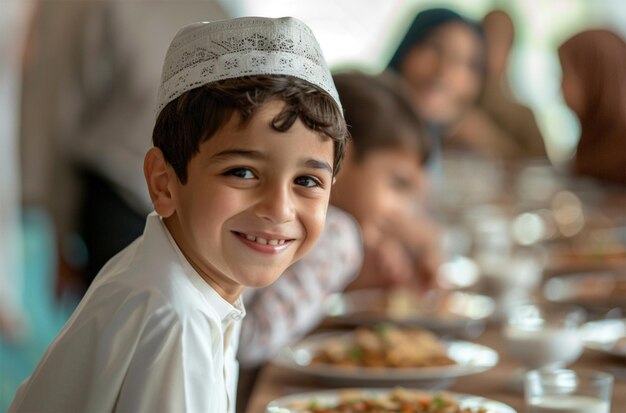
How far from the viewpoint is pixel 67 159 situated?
2434mm

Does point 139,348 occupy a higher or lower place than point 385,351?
lower

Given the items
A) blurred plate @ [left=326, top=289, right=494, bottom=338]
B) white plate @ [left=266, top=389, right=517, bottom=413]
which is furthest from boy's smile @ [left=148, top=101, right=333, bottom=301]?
blurred plate @ [left=326, top=289, right=494, bottom=338]

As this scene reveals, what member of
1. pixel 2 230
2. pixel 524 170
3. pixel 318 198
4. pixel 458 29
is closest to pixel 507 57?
pixel 524 170

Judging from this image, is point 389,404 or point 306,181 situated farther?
point 389,404

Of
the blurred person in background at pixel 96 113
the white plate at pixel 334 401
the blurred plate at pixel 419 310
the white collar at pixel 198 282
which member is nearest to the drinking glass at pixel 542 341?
the white plate at pixel 334 401

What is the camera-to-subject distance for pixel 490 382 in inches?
50.6

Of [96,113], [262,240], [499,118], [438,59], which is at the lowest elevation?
[262,240]

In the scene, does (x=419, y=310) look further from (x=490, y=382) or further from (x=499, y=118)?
(x=499, y=118)

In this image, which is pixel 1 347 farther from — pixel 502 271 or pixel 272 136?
pixel 272 136

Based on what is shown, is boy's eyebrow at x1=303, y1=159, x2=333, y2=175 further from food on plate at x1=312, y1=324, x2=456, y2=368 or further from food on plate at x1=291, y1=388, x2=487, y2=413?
food on plate at x1=312, y1=324, x2=456, y2=368

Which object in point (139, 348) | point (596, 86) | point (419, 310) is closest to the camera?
point (139, 348)

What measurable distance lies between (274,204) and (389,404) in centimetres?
41

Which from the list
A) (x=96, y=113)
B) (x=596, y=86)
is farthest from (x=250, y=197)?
(x=596, y=86)

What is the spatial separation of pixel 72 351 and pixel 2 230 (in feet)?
11.5
